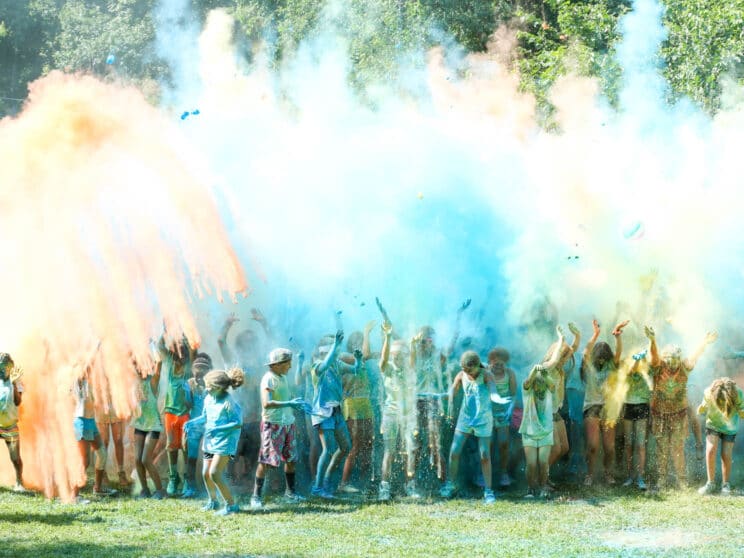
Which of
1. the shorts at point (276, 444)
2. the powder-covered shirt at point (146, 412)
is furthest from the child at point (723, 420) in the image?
the powder-covered shirt at point (146, 412)

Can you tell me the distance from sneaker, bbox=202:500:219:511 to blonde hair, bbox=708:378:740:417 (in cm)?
511

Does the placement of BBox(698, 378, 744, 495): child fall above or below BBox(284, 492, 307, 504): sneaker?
above

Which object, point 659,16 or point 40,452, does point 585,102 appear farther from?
point 40,452

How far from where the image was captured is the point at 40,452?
1059cm

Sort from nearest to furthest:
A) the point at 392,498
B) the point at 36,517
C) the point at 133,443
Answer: the point at 36,517 → the point at 392,498 → the point at 133,443

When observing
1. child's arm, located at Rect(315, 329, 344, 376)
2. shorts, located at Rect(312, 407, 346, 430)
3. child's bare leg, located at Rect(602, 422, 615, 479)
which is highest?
child's arm, located at Rect(315, 329, 344, 376)

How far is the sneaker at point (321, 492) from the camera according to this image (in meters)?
10.3

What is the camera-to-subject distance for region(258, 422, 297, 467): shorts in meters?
10.0

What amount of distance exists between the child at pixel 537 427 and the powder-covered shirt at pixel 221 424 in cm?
291

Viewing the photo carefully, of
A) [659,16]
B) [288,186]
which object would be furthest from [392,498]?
[659,16]

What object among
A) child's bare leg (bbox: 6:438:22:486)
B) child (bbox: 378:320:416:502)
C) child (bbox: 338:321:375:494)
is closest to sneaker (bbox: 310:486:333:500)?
child (bbox: 338:321:375:494)

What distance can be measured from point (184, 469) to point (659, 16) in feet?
33.4

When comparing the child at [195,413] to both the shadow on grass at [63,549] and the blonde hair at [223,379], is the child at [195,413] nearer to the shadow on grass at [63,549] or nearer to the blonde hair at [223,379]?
the blonde hair at [223,379]

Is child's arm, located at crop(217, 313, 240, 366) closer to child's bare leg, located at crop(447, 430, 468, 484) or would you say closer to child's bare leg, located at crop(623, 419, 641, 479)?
child's bare leg, located at crop(447, 430, 468, 484)
